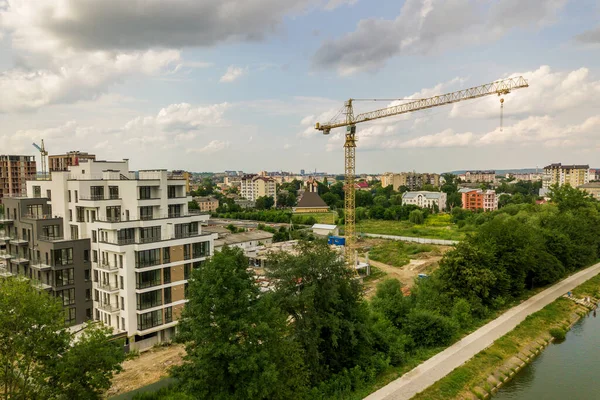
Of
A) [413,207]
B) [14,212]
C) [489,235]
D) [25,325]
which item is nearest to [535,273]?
[489,235]

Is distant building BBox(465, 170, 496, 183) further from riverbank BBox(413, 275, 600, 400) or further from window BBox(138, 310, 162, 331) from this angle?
window BBox(138, 310, 162, 331)

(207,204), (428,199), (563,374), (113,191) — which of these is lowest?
(563,374)

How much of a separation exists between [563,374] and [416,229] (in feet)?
143

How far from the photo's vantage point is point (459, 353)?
18.4 m

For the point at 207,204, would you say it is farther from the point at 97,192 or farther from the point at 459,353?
the point at 459,353

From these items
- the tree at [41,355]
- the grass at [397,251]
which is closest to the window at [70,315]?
the tree at [41,355]

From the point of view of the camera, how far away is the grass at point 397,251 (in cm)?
4206

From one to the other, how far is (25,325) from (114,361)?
2552mm

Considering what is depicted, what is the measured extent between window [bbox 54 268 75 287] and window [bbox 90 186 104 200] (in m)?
3.67

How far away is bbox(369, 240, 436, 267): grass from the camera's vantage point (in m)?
42.1

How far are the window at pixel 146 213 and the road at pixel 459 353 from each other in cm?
1319

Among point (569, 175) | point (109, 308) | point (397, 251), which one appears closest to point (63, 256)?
point (109, 308)

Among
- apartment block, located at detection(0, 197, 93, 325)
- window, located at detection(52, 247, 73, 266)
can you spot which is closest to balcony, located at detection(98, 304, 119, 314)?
apartment block, located at detection(0, 197, 93, 325)

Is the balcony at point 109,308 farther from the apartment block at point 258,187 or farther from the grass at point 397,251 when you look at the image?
the apartment block at point 258,187
